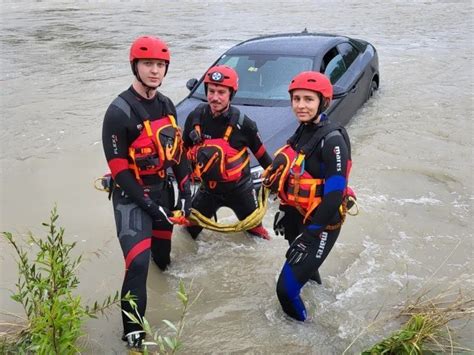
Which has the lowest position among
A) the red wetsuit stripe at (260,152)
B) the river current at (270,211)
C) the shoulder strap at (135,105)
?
the river current at (270,211)

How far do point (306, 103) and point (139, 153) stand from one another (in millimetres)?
1202

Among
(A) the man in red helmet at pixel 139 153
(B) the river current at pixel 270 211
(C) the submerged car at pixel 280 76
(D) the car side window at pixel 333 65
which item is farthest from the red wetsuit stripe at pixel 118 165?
(D) the car side window at pixel 333 65

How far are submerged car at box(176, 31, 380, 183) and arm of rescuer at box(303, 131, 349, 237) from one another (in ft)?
6.92

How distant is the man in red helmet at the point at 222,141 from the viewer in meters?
4.03

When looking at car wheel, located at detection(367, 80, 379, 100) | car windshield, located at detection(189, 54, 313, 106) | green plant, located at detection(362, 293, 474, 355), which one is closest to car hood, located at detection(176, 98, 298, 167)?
car windshield, located at detection(189, 54, 313, 106)

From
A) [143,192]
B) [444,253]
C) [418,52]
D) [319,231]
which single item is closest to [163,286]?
[143,192]

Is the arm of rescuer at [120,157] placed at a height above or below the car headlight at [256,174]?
above

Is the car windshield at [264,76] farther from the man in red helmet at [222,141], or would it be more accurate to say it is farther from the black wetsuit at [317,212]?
the black wetsuit at [317,212]

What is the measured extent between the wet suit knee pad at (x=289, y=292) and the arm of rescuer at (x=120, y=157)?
994 millimetres

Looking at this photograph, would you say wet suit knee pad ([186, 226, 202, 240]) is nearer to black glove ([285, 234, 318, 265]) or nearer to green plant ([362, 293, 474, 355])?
black glove ([285, 234, 318, 265])

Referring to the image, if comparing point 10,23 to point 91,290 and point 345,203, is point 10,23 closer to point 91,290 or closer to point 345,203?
point 91,290

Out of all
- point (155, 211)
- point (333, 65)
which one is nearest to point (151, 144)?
point (155, 211)

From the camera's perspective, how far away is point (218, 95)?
399 cm

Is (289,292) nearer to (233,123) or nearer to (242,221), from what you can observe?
(242,221)
